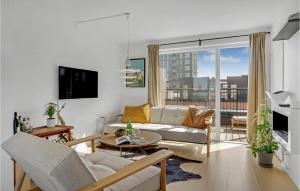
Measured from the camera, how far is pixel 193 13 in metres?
3.44

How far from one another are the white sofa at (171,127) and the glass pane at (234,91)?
1.07m

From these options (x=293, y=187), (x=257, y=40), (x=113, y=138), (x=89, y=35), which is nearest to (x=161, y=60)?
(x=89, y=35)

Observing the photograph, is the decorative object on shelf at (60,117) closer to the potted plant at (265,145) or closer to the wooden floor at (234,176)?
the wooden floor at (234,176)

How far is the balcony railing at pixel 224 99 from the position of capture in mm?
4766

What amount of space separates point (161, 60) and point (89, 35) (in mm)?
1872

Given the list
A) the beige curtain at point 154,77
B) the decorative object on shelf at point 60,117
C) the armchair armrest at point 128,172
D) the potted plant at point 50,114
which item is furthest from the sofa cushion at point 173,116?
the armchair armrest at point 128,172

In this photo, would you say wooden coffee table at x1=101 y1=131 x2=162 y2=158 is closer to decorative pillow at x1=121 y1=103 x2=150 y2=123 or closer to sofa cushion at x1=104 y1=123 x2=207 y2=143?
sofa cushion at x1=104 y1=123 x2=207 y2=143

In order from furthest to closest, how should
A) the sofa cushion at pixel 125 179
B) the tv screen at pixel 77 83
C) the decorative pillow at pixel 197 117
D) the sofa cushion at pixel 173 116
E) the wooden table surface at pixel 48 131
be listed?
the sofa cushion at pixel 173 116, the decorative pillow at pixel 197 117, the tv screen at pixel 77 83, the wooden table surface at pixel 48 131, the sofa cushion at pixel 125 179

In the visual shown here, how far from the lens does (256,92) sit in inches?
167

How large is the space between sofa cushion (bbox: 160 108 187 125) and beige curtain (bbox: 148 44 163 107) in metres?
0.50

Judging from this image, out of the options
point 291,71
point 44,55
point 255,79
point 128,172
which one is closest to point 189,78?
point 255,79

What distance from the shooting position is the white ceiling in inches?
120

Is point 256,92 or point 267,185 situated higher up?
point 256,92

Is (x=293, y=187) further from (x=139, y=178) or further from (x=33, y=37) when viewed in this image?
(x=33, y=37)
